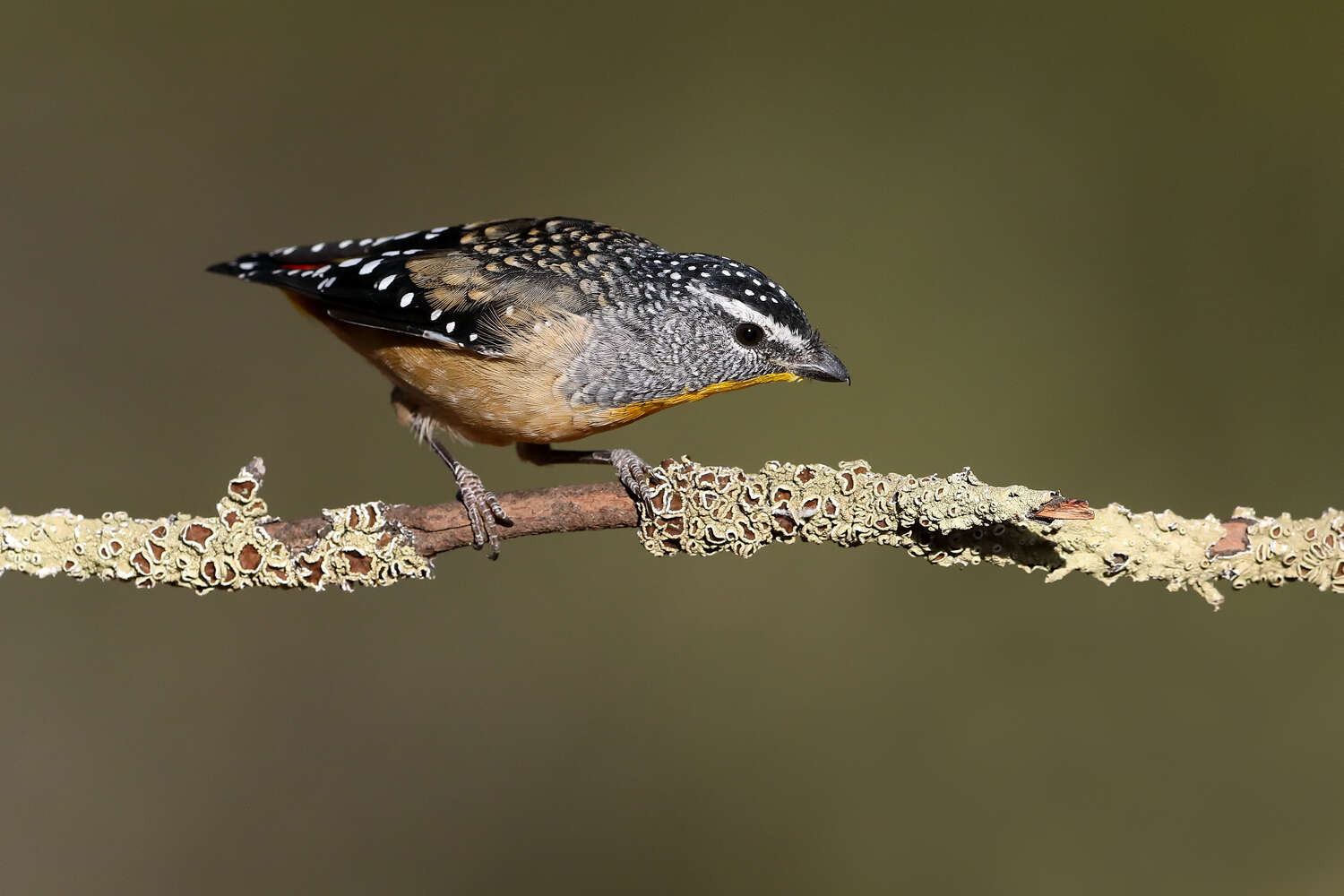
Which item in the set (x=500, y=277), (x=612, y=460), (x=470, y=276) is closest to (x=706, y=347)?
(x=612, y=460)

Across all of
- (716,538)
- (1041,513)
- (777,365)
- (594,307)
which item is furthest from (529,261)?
(1041,513)

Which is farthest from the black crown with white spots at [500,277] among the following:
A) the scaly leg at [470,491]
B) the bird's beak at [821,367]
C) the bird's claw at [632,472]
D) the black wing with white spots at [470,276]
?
the bird's claw at [632,472]

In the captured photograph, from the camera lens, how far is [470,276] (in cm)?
411

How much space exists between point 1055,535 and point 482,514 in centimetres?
192

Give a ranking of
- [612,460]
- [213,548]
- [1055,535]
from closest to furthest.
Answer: [1055,535] → [213,548] → [612,460]

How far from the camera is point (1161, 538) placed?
Result: 3.24m

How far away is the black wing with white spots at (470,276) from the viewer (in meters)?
3.98

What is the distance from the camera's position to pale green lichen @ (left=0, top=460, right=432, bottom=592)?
329 centimetres

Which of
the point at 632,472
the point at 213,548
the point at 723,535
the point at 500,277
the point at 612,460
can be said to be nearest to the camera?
the point at 213,548

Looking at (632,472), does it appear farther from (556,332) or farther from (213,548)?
(213,548)

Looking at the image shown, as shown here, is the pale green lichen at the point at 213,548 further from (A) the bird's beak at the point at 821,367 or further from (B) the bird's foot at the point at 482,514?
(A) the bird's beak at the point at 821,367

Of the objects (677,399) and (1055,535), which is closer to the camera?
(1055,535)

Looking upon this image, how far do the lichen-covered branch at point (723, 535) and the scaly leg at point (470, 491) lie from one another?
0.11 metres

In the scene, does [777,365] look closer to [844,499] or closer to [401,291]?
[844,499]
